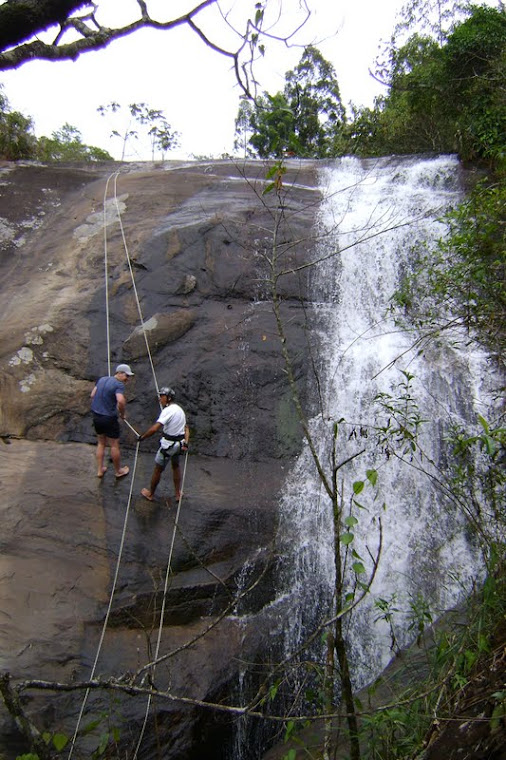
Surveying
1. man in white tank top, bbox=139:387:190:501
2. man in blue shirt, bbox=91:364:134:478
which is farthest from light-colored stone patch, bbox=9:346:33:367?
man in white tank top, bbox=139:387:190:501

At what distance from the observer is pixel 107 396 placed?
23.2 ft

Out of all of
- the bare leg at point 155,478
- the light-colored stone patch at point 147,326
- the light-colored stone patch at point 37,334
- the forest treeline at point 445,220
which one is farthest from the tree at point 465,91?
the light-colored stone patch at point 37,334

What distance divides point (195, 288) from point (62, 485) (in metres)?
4.25

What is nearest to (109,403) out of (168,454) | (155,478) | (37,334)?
(168,454)

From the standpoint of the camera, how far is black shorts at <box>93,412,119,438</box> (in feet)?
23.3

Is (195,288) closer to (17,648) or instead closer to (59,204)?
(59,204)

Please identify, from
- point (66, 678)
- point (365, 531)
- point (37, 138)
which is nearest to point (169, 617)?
point (66, 678)

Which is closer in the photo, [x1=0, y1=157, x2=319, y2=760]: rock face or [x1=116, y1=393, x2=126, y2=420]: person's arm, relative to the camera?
[x1=0, y1=157, x2=319, y2=760]: rock face

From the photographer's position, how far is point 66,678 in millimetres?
5711

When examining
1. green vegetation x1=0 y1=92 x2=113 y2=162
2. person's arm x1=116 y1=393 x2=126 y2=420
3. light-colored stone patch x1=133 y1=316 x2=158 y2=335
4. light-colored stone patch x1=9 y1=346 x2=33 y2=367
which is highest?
green vegetation x1=0 y1=92 x2=113 y2=162

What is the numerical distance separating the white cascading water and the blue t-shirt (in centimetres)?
268

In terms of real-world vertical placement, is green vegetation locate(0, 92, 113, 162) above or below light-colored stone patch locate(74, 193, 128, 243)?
above

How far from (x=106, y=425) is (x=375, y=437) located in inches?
145

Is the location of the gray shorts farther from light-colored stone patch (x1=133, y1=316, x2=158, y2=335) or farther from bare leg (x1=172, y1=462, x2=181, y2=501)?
light-colored stone patch (x1=133, y1=316, x2=158, y2=335)
